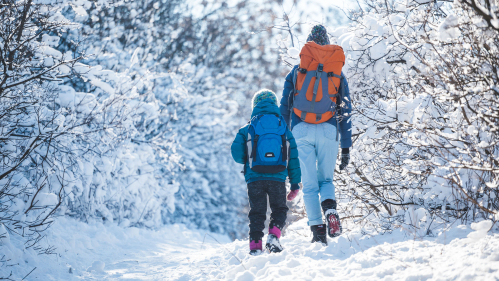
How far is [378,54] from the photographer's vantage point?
389 cm

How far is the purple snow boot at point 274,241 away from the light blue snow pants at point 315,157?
334 millimetres

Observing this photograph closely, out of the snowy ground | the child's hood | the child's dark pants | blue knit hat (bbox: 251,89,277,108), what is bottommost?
the snowy ground

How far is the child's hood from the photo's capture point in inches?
136

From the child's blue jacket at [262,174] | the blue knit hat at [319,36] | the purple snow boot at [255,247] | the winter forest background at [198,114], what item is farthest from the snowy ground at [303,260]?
the blue knit hat at [319,36]

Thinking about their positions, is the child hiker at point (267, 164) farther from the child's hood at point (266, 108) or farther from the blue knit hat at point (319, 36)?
the blue knit hat at point (319, 36)

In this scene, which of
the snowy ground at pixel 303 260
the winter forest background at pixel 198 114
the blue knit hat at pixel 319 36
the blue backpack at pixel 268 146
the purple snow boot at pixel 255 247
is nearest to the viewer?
the snowy ground at pixel 303 260

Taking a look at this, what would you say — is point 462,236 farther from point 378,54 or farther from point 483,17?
point 378,54

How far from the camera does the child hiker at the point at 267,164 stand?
3291mm

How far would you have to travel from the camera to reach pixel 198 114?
11.3 meters

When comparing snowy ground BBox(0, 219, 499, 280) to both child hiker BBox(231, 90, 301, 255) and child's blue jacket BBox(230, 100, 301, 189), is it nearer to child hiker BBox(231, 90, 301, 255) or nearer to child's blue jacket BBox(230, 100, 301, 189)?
child hiker BBox(231, 90, 301, 255)

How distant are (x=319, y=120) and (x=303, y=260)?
1.24m

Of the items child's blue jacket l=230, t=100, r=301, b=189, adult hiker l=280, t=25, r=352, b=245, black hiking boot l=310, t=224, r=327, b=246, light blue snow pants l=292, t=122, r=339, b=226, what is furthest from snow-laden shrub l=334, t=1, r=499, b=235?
child's blue jacket l=230, t=100, r=301, b=189

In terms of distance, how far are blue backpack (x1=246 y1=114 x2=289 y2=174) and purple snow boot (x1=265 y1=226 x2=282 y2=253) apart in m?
0.55

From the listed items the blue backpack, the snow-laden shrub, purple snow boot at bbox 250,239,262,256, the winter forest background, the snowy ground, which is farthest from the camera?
purple snow boot at bbox 250,239,262,256
